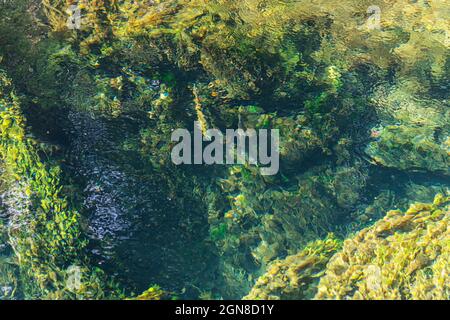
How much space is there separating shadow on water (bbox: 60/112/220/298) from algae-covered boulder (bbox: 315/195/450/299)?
185 cm

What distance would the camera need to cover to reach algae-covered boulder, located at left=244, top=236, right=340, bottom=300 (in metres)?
3.76

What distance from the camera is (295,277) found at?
389 cm

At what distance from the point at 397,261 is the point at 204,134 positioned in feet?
9.30

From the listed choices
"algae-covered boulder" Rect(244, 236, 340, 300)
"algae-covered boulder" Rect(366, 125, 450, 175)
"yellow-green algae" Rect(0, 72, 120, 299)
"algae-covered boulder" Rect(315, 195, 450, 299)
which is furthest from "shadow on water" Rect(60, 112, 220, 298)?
"algae-covered boulder" Rect(366, 125, 450, 175)

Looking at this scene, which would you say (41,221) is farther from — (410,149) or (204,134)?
(410,149)

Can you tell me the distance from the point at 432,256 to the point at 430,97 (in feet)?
8.82

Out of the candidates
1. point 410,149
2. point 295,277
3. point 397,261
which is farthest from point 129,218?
point 410,149

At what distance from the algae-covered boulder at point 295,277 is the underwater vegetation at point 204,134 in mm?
20

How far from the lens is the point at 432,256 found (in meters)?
3.31

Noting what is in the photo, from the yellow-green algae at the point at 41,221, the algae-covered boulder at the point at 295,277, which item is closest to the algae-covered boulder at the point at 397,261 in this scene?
the algae-covered boulder at the point at 295,277

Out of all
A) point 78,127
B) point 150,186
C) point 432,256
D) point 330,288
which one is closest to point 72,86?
point 78,127

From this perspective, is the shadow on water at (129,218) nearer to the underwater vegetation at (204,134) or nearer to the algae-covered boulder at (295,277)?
the underwater vegetation at (204,134)

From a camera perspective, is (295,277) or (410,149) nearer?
(295,277)

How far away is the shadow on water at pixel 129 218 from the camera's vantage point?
4227 mm
